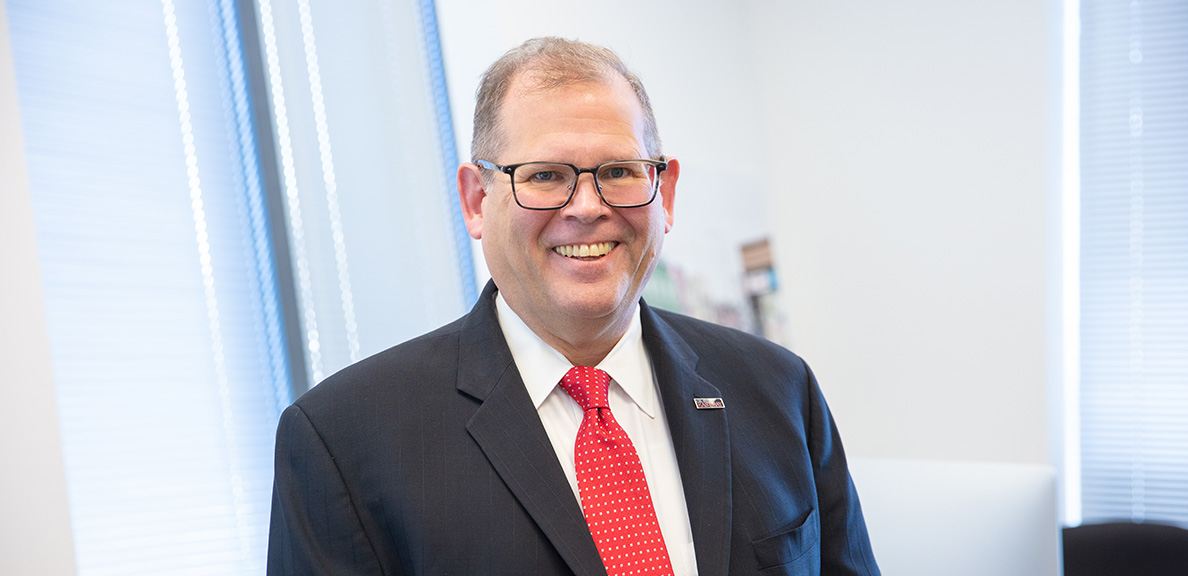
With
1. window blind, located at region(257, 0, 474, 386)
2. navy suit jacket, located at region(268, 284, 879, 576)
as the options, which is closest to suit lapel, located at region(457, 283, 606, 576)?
navy suit jacket, located at region(268, 284, 879, 576)

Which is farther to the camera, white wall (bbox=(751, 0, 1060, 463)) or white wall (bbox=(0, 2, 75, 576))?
white wall (bbox=(751, 0, 1060, 463))

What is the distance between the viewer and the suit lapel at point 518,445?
4.23 feet

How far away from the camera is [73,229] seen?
1979 mm

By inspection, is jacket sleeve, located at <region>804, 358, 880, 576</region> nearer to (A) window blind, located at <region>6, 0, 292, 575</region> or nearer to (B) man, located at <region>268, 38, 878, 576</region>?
(B) man, located at <region>268, 38, 878, 576</region>

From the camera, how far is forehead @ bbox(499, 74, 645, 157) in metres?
1.37

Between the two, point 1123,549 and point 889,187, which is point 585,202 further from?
point 889,187

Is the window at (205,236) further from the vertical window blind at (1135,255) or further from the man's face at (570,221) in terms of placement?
the vertical window blind at (1135,255)

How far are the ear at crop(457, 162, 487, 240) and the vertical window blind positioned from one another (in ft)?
10.3

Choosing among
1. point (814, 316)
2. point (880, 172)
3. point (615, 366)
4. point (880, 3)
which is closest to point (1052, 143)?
point (880, 172)

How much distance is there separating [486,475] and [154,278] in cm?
125

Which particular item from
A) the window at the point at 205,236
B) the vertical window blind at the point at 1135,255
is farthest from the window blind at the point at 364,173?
the vertical window blind at the point at 1135,255

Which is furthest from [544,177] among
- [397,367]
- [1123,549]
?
[1123,549]

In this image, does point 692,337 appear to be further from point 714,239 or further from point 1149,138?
point 1149,138

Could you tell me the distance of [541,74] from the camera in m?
1.41
